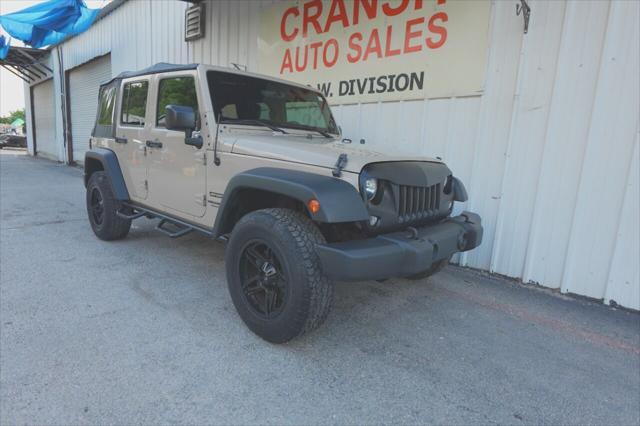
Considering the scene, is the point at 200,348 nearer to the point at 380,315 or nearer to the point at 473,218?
the point at 380,315

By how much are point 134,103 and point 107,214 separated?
4.24 ft

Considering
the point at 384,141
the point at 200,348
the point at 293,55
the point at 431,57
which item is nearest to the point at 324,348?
the point at 200,348

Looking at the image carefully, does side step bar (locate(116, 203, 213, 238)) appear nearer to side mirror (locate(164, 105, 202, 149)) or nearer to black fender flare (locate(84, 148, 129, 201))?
black fender flare (locate(84, 148, 129, 201))

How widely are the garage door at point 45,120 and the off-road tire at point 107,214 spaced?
14.1m

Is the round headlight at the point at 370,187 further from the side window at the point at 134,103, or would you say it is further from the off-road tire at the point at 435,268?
the side window at the point at 134,103

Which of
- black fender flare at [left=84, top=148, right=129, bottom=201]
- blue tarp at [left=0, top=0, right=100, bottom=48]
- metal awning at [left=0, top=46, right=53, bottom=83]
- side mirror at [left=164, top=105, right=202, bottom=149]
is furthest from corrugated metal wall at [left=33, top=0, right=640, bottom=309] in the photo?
metal awning at [left=0, top=46, right=53, bottom=83]

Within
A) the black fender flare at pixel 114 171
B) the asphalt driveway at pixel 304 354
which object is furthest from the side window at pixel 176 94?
the asphalt driveway at pixel 304 354

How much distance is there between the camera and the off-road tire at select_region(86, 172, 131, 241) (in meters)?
4.30

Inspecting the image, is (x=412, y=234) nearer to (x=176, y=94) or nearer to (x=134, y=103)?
(x=176, y=94)

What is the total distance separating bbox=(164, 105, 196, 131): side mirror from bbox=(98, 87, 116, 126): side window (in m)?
2.02

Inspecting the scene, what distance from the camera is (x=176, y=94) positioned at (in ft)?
11.1

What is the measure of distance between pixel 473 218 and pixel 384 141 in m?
2.09

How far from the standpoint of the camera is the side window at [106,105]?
14.5 feet

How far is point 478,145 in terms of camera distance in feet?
13.4
